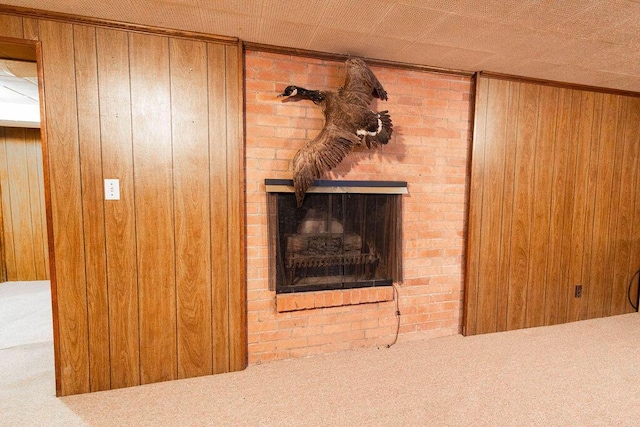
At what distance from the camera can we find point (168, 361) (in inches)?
75.8

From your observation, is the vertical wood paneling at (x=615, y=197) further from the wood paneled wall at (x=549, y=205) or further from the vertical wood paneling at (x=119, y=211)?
the vertical wood paneling at (x=119, y=211)

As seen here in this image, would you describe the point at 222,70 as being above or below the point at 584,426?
above

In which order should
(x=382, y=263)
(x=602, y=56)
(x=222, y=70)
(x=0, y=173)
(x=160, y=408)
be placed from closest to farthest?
(x=160, y=408) → (x=222, y=70) → (x=602, y=56) → (x=382, y=263) → (x=0, y=173)

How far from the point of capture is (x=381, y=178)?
224 cm

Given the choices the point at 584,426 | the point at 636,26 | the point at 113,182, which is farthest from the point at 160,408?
the point at 636,26

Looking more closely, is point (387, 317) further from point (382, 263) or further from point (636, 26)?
point (636, 26)

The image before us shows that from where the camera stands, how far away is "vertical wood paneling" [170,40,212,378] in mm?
1816

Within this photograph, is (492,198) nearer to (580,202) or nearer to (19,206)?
(580,202)

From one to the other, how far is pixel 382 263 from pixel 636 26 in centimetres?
192

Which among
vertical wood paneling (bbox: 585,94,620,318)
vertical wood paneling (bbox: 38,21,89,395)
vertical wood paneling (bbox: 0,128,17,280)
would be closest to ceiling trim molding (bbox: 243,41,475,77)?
vertical wood paneling (bbox: 38,21,89,395)

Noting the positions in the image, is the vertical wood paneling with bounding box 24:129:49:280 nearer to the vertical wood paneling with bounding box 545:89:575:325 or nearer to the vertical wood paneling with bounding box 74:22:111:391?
the vertical wood paneling with bounding box 74:22:111:391

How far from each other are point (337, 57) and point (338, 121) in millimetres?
447

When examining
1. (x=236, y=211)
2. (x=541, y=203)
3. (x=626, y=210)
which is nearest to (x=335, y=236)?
(x=236, y=211)

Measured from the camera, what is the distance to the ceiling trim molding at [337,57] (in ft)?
6.33
